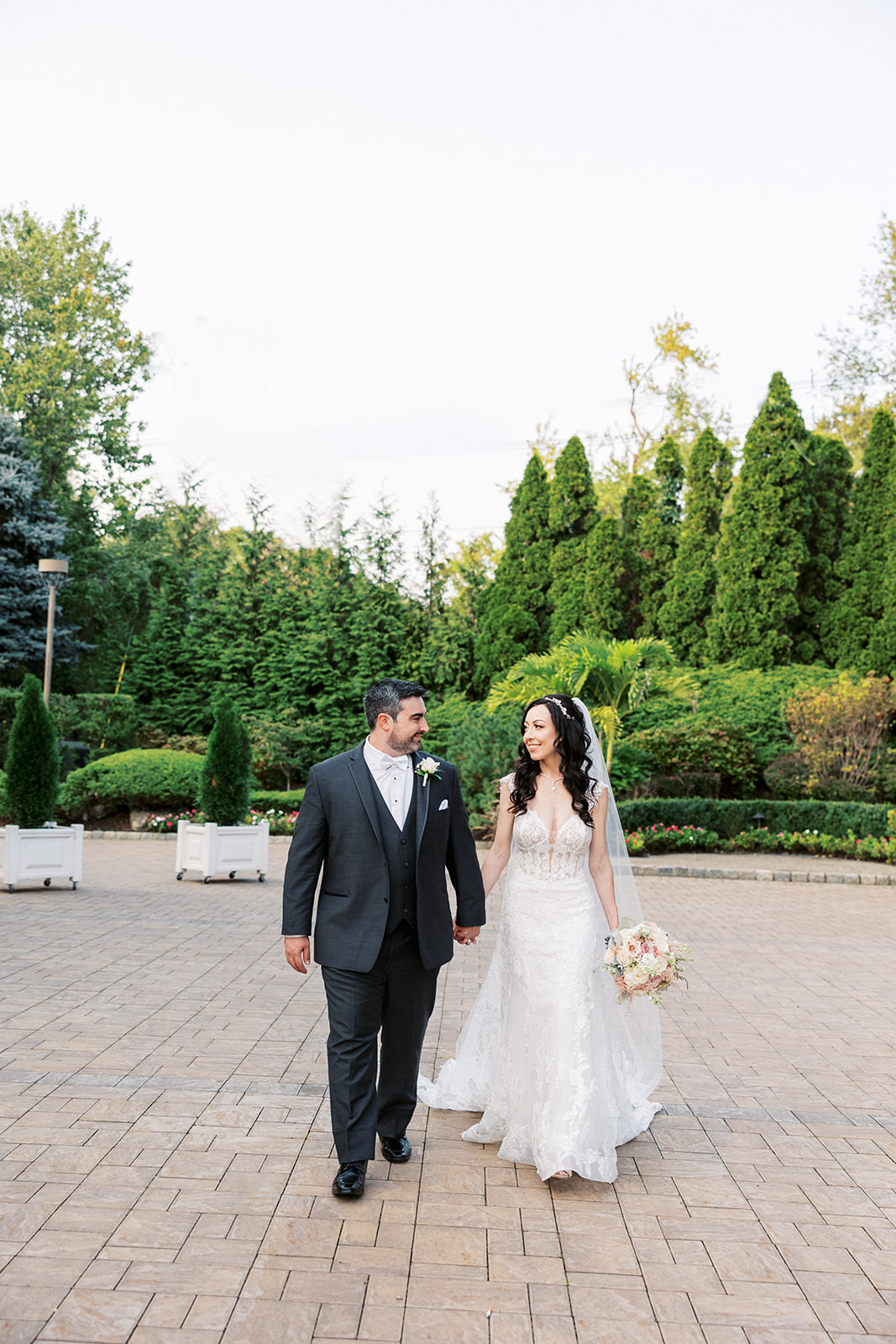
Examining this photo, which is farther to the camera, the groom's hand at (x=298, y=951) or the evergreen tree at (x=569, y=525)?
the evergreen tree at (x=569, y=525)

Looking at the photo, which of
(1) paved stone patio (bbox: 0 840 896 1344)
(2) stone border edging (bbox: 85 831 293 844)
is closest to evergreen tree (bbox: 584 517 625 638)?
(2) stone border edging (bbox: 85 831 293 844)

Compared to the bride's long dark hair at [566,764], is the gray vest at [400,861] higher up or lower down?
lower down

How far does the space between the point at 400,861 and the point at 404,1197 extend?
3.80ft

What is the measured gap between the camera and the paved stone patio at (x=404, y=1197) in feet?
9.45

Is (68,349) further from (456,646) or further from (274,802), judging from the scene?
(274,802)

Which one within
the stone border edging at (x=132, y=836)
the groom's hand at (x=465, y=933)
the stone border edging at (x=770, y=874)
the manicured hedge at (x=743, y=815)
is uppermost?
the manicured hedge at (x=743, y=815)

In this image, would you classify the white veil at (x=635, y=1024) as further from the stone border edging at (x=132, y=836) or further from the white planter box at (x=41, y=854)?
the stone border edging at (x=132, y=836)

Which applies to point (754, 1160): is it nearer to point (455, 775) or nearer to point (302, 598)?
point (455, 775)

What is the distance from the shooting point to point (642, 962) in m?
4.04

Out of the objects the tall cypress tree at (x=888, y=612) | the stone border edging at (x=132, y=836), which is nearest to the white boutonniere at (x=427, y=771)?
the stone border edging at (x=132, y=836)

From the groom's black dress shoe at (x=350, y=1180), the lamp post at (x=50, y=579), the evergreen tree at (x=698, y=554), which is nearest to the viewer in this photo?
the groom's black dress shoe at (x=350, y=1180)

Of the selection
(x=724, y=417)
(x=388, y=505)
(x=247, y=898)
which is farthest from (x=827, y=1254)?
(x=724, y=417)

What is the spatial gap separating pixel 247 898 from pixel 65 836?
2.13 metres

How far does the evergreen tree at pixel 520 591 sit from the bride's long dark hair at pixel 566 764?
18.1 meters
